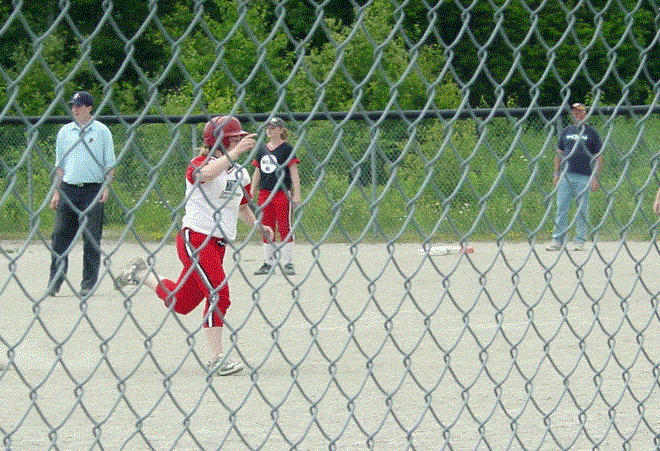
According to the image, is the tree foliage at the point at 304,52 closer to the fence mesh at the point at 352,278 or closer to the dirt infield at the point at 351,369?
the fence mesh at the point at 352,278

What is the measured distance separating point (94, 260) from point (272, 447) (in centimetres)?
550

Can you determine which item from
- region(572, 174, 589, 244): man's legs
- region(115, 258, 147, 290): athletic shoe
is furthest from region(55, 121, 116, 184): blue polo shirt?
region(572, 174, 589, 244): man's legs

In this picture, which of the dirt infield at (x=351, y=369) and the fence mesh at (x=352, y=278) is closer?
the fence mesh at (x=352, y=278)

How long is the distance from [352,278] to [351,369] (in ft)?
17.5

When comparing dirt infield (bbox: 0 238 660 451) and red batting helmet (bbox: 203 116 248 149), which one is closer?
red batting helmet (bbox: 203 116 248 149)

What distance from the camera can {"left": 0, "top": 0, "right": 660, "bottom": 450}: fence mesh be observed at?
2.79m

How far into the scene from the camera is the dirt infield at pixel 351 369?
10.5 ft

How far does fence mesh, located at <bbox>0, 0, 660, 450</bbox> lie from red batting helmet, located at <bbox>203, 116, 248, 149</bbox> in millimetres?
61

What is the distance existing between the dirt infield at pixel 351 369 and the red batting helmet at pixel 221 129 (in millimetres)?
332

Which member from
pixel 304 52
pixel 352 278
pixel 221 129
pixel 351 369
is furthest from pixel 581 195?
pixel 352 278

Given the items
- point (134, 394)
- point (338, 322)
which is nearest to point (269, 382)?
point (134, 394)

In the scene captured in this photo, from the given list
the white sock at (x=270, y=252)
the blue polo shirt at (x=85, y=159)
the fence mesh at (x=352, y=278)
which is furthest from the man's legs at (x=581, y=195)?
the blue polo shirt at (x=85, y=159)

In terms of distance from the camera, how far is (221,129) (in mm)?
2619

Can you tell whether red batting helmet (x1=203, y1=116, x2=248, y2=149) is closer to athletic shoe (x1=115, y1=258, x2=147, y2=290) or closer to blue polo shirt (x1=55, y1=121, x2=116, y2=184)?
blue polo shirt (x1=55, y1=121, x2=116, y2=184)
